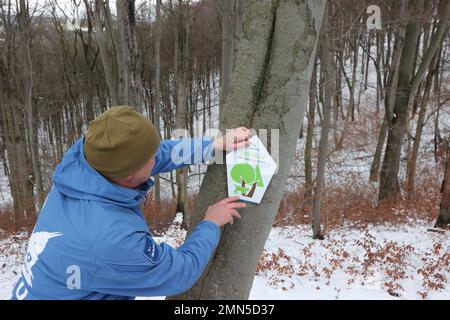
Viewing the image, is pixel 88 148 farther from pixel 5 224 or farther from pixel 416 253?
pixel 5 224

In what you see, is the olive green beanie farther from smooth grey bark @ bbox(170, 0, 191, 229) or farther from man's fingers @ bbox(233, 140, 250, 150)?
smooth grey bark @ bbox(170, 0, 191, 229)

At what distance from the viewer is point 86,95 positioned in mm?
20328

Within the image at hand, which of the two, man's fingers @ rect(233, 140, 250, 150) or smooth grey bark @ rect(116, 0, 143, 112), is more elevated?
smooth grey bark @ rect(116, 0, 143, 112)

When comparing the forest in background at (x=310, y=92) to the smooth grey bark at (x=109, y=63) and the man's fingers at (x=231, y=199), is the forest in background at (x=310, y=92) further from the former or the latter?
the man's fingers at (x=231, y=199)

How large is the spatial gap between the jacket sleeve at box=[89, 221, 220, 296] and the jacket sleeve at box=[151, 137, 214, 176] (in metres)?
0.48

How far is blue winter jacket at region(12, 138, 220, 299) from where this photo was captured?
1199mm

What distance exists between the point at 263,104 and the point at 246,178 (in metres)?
0.33

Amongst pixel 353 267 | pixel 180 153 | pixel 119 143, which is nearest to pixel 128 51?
pixel 180 153

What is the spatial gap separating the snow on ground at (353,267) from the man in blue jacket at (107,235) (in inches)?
144

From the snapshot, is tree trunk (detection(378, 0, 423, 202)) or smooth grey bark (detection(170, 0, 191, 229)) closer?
tree trunk (detection(378, 0, 423, 202))

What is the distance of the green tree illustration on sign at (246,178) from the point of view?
5.00 feet

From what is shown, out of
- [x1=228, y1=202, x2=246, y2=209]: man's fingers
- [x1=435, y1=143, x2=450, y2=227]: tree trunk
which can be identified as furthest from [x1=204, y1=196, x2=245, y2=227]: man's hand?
[x1=435, y1=143, x2=450, y2=227]: tree trunk

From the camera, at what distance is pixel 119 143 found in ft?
4.15

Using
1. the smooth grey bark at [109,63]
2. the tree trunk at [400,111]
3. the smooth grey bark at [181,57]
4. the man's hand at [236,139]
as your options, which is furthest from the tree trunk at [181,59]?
the man's hand at [236,139]
